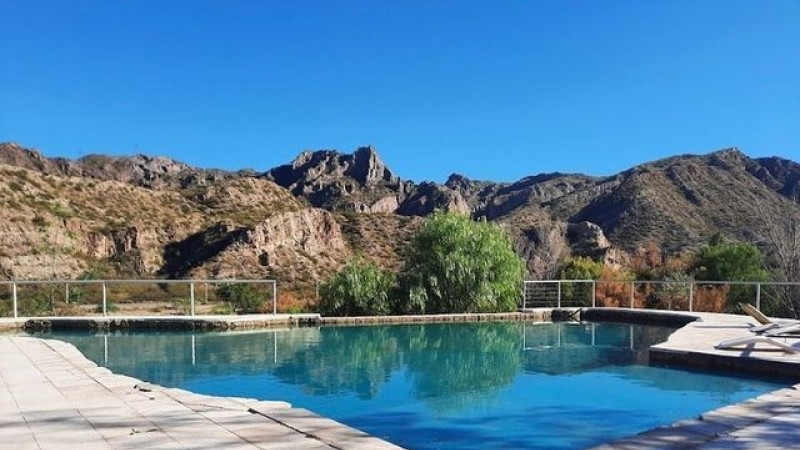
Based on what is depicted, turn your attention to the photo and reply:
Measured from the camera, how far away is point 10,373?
20.8ft

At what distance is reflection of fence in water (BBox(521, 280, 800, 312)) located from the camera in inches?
545

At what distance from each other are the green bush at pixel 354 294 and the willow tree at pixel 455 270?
57 centimetres

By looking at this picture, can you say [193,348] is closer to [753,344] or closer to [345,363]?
[345,363]

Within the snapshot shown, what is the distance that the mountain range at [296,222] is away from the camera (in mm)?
37469

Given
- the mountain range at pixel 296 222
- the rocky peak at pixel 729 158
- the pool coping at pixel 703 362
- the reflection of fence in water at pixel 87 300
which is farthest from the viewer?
the rocky peak at pixel 729 158

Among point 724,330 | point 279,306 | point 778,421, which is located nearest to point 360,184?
point 279,306

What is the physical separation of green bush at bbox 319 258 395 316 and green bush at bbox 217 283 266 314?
1729 mm

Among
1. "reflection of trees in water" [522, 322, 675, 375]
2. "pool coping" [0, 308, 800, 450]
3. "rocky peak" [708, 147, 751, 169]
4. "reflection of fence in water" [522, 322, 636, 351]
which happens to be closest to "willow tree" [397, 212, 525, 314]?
"pool coping" [0, 308, 800, 450]

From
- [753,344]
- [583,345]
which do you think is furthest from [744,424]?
[583,345]

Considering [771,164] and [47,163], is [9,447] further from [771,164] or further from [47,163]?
[47,163]

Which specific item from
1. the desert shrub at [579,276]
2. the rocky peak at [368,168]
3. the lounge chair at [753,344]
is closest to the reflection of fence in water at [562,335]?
the desert shrub at [579,276]

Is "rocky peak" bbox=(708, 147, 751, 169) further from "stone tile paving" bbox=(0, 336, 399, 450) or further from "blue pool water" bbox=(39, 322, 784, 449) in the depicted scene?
"stone tile paving" bbox=(0, 336, 399, 450)

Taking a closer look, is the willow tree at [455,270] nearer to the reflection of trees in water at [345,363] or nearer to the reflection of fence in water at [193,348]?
the reflection of trees in water at [345,363]

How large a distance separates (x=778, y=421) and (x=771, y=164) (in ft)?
153
